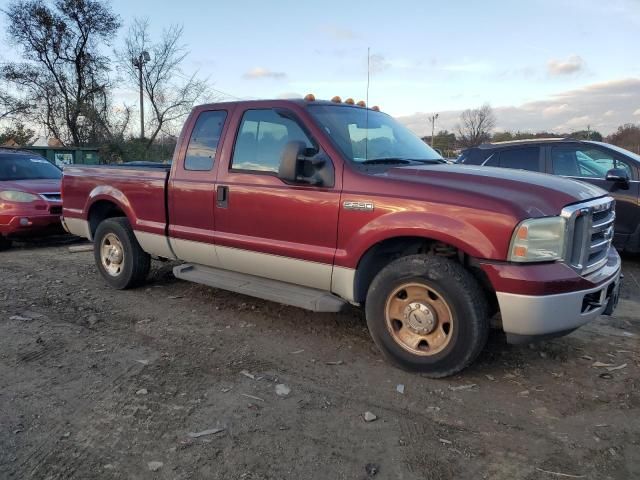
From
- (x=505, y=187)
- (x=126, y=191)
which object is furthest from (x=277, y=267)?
(x=126, y=191)

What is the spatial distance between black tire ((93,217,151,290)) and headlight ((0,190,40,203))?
116 inches

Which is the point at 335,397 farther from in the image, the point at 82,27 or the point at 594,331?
the point at 82,27

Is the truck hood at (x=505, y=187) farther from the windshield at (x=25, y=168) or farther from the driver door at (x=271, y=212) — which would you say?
the windshield at (x=25, y=168)

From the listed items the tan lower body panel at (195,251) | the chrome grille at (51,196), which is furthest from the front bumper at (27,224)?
the tan lower body panel at (195,251)

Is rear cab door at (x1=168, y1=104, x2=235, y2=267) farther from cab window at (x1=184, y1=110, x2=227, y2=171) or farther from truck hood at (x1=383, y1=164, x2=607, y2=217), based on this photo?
truck hood at (x1=383, y1=164, x2=607, y2=217)

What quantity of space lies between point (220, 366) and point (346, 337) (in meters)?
1.15

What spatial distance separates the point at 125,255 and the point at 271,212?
2.28 m

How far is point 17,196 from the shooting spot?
8148 millimetres

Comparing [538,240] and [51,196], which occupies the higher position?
[538,240]

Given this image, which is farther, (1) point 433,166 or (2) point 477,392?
(1) point 433,166

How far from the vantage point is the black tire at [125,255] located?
18.5 ft

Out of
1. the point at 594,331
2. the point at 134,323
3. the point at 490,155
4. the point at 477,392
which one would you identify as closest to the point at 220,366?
the point at 134,323

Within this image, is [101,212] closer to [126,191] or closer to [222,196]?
[126,191]

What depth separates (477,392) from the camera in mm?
3467
